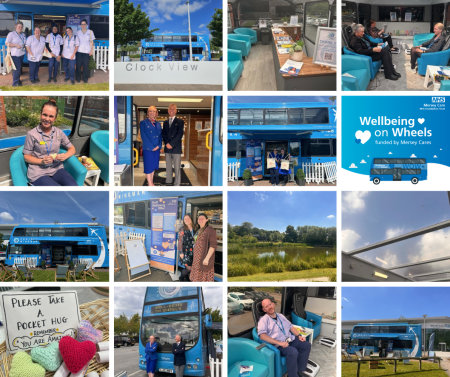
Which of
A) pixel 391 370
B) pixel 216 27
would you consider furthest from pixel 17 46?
pixel 391 370

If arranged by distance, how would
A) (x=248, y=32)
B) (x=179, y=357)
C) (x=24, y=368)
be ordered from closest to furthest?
(x=24, y=368) < (x=179, y=357) < (x=248, y=32)

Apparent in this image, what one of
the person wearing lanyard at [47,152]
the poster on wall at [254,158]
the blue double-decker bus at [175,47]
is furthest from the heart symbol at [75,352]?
the blue double-decker bus at [175,47]

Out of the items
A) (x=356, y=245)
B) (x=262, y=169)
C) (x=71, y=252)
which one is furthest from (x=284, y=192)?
(x=71, y=252)

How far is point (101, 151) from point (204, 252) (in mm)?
1185

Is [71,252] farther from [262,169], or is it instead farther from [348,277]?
[348,277]

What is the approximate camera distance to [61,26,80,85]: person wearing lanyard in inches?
127

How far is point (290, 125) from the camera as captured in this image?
313cm

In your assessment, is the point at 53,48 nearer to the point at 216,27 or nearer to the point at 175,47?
the point at 175,47

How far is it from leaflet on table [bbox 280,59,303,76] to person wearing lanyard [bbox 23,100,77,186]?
1.85 metres

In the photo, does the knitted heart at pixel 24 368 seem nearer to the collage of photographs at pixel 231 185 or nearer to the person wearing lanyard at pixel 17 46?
the collage of photographs at pixel 231 185

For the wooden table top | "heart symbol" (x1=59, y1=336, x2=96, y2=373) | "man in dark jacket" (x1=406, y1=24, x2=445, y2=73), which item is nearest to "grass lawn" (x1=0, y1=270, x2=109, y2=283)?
"heart symbol" (x1=59, y1=336, x2=96, y2=373)

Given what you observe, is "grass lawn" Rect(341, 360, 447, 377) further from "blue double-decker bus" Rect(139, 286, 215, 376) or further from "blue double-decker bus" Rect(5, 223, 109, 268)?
"blue double-decker bus" Rect(5, 223, 109, 268)

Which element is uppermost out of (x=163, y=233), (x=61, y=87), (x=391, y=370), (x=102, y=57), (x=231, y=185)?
(x=102, y=57)

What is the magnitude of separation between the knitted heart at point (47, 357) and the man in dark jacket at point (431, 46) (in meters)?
3.60
